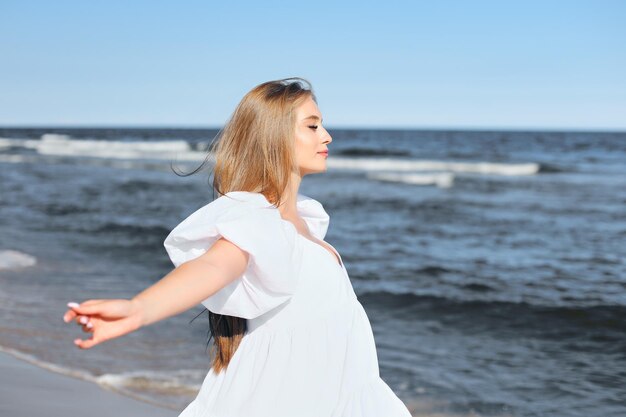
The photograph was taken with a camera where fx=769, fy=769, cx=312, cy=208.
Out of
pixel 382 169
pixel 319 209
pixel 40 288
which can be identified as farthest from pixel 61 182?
pixel 319 209

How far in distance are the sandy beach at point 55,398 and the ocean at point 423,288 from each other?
0.85 feet

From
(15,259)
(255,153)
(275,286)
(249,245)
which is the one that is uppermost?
(255,153)

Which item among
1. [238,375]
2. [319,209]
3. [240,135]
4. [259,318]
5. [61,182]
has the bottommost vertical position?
[61,182]

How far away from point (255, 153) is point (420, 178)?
75.8ft

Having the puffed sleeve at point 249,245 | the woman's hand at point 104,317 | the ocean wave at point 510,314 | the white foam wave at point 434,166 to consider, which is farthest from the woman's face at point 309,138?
the white foam wave at point 434,166

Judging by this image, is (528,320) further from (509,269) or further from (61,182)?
(61,182)

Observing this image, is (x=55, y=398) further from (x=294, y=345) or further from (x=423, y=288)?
(x=423, y=288)

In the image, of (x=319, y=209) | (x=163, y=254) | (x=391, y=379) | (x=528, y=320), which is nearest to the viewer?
(x=319, y=209)

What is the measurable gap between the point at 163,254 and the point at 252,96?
27.9ft

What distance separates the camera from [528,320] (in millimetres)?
7355

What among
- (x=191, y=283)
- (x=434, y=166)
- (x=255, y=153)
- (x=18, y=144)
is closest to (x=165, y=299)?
(x=191, y=283)

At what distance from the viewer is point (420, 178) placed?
81.9 feet

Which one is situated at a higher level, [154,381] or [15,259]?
[154,381]

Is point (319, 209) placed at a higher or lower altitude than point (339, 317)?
higher
